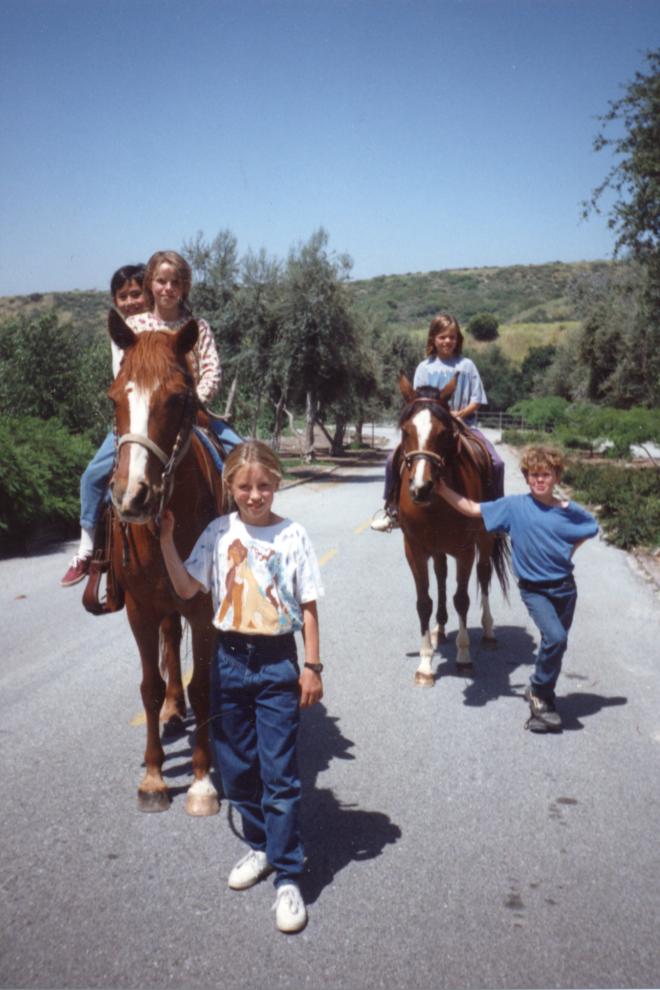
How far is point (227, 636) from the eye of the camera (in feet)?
11.9

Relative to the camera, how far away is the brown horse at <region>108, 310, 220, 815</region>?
3.43m

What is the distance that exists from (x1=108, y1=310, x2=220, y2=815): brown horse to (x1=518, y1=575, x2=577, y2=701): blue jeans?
92.1 inches

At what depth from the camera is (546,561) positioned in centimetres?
549

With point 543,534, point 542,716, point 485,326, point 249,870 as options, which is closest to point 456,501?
point 543,534

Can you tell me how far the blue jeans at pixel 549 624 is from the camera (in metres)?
5.40

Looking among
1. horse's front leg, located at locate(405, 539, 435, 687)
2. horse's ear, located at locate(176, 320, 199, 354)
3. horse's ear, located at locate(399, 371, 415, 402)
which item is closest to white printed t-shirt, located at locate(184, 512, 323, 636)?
horse's ear, located at locate(176, 320, 199, 354)

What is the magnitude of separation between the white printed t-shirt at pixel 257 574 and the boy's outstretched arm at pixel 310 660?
0.11ft

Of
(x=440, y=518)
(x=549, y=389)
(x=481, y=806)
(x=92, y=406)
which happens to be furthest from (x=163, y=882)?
(x=549, y=389)

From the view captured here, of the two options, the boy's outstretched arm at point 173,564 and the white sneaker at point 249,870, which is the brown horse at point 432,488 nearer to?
the boy's outstretched arm at point 173,564

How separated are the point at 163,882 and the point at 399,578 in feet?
24.9

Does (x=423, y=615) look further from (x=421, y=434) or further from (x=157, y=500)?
(x=157, y=500)

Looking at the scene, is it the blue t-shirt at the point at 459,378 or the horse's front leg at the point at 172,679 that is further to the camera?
the blue t-shirt at the point at 459,378

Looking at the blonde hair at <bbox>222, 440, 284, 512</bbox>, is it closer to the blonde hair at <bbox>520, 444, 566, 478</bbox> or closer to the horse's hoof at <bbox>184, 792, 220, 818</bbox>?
the horse's hoof at <bbox>184, 792, 220, 818</bbox>

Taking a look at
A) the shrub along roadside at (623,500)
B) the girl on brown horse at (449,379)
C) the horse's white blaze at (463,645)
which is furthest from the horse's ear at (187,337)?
the shrub along roadside at (623,500)
